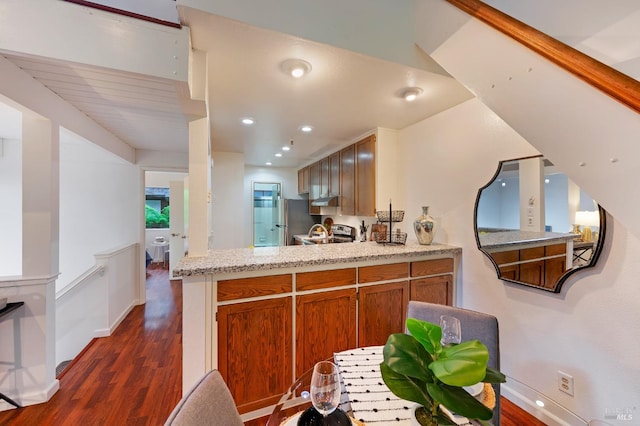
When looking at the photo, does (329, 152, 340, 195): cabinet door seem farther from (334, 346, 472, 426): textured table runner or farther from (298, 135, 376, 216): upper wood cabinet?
(334, 346, 472, 426): textured table runner

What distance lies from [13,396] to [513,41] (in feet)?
12.1

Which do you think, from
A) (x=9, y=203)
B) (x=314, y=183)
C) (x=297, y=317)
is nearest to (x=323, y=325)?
(x=297, y=317)

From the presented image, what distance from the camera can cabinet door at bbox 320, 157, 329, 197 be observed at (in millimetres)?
4125

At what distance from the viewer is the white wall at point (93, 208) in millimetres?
3551

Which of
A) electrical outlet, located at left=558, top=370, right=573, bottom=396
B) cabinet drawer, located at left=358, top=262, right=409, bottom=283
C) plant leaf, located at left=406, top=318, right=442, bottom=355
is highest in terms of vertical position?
plant leaf, located at left=406, top=318, right=442, bottom=355

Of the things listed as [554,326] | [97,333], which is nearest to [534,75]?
[554,326]

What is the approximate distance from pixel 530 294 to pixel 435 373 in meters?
1.77

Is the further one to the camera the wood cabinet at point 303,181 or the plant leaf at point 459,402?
the wood cabinet at point 303,181

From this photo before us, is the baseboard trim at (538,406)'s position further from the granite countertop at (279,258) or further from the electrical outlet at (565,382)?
the granite countertop at (279,258)

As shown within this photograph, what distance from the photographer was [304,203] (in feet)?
17.8

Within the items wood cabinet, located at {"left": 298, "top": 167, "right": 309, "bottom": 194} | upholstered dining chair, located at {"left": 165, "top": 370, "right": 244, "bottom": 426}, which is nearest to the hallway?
upholstered dining chair, located at {"left": 165, "top": 370, "right": 244, "bottom": 426}

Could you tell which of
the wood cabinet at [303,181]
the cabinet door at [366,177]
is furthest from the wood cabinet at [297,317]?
the wood cabinet at [303,181]

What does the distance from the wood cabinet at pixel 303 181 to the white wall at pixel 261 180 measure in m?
0.25

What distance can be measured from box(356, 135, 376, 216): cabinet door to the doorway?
2.67 m
